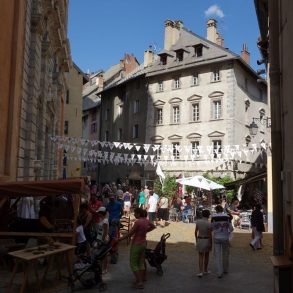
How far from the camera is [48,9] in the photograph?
18438 millimetres

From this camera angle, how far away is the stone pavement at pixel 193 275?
29.5 feet

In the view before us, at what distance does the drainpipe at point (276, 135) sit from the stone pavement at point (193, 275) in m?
1.66

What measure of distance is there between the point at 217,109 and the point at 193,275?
2868 centimetres

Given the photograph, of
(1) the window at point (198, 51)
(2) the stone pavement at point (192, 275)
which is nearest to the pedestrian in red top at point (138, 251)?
(2) the stone pavement at point (192, 275)

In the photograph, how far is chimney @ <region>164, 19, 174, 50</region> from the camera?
4394 centimetres

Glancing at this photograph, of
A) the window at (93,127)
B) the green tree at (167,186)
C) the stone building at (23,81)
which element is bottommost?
the green tree at (167,186)

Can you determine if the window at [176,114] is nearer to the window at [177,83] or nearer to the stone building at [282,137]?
the window at [177,83]

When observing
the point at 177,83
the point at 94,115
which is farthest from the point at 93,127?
the point at 177,83

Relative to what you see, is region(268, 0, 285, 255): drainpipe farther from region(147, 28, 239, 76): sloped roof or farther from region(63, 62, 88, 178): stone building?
region(63, 62, 88, 178): stone building

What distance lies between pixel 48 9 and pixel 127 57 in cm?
4022

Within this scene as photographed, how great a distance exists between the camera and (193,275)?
1026cm

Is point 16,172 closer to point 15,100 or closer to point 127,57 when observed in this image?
point 15,100

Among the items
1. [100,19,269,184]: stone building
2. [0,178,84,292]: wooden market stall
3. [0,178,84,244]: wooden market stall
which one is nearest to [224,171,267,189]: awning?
[100,19,269,184]: stone building

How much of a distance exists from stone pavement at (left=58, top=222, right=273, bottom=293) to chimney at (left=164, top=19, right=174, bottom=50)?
104 feet
